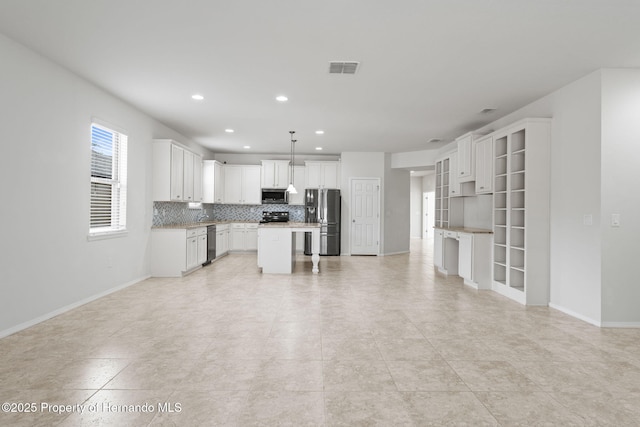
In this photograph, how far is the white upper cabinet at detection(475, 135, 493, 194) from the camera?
221 inches

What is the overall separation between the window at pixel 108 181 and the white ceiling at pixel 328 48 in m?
0.67

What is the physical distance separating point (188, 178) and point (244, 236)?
8.89ft

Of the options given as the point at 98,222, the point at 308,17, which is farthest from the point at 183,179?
the point at 308,17

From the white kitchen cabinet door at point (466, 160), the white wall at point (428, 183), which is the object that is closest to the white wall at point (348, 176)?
the white kitchen cabinet door at point (466, 160)

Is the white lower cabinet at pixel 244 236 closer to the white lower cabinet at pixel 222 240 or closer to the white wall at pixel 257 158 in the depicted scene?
the white lower cabinet at pixel 222 240

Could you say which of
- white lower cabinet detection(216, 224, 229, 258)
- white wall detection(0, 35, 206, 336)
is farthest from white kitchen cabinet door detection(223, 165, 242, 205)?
white wall detection(0, 35, 206, 336)

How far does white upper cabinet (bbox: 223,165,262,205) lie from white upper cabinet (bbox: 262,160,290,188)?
185 mm

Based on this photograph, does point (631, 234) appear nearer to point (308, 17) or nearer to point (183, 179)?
point (308, 17)

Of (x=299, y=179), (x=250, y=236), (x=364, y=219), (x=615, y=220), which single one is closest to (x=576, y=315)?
(x=615, y=220)

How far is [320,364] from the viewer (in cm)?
274

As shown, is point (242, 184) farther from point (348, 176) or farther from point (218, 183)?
point (348, 176)

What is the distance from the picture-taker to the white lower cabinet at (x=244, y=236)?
9.49 meters

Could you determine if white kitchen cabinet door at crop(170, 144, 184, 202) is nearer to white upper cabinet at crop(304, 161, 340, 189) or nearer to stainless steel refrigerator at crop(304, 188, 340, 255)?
stainless steel refrigerator at crop(304, 188, 340, 255)

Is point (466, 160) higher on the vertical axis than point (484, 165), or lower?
higher
